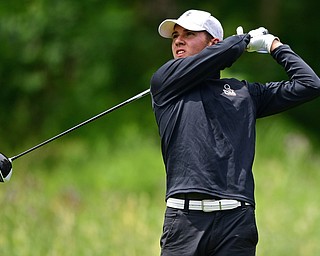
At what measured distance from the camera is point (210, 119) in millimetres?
4629

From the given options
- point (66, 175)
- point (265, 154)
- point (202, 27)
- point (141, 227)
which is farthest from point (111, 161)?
point (202, 27)

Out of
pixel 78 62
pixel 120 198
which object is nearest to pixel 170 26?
pixel 120 198

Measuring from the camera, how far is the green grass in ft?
24.5

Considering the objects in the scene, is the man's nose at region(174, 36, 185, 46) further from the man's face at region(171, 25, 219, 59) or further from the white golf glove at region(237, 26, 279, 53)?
the white golf glove at region(237, 26, 279, 53)

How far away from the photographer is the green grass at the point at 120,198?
746cm

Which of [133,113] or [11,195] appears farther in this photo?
[133,113]

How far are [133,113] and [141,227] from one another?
270 inches

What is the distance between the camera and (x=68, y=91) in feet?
49.2

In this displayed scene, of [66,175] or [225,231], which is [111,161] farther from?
[225,231]

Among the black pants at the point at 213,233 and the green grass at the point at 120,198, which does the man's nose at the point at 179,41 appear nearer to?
the black pants at the point at 213,233

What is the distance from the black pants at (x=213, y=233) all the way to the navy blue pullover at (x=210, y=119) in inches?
3.7

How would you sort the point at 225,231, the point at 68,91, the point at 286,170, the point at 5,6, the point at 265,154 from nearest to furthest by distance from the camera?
the point at 225,231
the point at 286,170
the point at 265,154
the point at 5,6
the point at 68,91

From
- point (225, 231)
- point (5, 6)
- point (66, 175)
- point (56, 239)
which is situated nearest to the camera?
point (225, 231)

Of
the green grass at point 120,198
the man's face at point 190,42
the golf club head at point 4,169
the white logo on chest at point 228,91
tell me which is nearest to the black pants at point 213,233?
the white logo on chest at point 228,91
